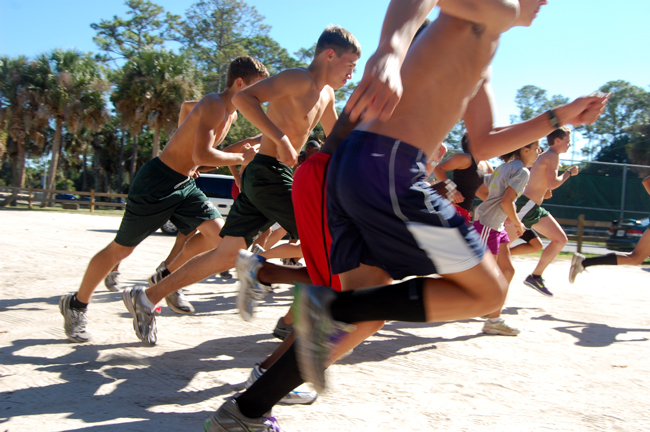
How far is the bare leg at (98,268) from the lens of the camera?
3.17 m

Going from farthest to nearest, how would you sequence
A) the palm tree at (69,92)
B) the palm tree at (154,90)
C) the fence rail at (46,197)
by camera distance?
the palm tree at (69,92) → the palm tree at (154,90) → the fence rail at (46,197)

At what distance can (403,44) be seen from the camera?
1.50m

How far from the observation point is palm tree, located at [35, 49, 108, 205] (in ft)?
92.4

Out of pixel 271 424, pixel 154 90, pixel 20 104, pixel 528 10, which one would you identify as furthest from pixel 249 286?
pixel 20 104

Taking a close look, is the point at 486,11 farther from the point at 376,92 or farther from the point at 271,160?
the point at 271,160

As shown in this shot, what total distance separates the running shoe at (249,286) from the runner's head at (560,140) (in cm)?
442

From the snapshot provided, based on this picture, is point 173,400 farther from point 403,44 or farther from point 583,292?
point 583,292

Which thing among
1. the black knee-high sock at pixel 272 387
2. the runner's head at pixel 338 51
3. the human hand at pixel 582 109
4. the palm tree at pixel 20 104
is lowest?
the black knee-high sock at pixel 272 387

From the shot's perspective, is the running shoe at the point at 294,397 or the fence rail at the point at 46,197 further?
the fence rail at the point at 46,197

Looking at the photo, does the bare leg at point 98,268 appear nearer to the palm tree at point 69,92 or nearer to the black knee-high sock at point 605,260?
the black knee-high sock at point 605,260

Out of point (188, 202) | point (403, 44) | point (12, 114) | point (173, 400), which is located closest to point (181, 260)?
point (188, 202)

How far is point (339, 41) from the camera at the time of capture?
9.41 feet

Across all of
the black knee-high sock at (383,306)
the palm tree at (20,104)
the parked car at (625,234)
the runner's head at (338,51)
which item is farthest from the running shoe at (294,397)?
the palm tree at (20,104)

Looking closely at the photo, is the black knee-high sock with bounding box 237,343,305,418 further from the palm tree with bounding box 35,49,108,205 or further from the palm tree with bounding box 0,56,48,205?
the palm tree with bounding box 0,56,48,205
